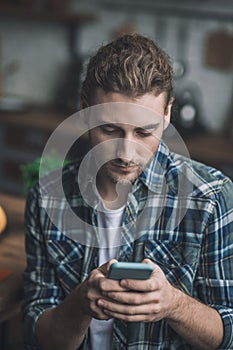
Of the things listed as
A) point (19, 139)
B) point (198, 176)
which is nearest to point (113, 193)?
point (198, 176)

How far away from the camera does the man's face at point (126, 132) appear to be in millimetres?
1213

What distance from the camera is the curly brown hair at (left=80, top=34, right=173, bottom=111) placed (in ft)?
3.96

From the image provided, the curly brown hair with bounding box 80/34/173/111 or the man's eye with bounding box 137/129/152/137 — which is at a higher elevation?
the curly brown hair with bounding box 80/34/173/111

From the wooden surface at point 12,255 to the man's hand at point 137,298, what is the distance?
0.34 meters

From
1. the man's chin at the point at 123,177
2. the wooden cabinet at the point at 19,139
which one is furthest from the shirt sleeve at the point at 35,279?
the wooden cabinet at the point at 19,139

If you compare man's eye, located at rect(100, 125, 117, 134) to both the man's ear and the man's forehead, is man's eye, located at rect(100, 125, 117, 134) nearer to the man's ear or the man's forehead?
the man's forehead

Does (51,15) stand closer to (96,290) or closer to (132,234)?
(132,234)

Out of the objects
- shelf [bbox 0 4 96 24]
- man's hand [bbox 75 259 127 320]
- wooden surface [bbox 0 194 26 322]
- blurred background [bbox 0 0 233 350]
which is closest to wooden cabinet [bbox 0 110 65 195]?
blurred background [bbox 0 0 233 350]

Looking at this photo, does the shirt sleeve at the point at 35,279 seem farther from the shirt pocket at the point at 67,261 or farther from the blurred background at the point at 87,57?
the blurred background at the point at 87,57

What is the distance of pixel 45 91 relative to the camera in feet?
12.4

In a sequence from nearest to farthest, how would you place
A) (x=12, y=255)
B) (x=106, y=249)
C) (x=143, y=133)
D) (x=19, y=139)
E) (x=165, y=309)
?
(x=165, y=309) < (x=143, y=133) < (x=106, y=249) < (x=12, y=255) < (x=19, y=139)

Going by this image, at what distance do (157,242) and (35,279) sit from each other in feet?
1.06

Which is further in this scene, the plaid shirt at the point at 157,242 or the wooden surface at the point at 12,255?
the wooden surface at the point at 12,255

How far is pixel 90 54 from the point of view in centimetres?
334
